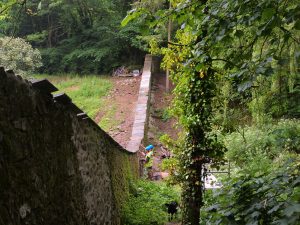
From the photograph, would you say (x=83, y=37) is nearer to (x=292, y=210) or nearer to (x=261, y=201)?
(x=261, y=201)

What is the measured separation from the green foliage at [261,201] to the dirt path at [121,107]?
29.6ft

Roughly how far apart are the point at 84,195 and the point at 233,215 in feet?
8.65

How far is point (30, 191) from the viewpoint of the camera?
304cm

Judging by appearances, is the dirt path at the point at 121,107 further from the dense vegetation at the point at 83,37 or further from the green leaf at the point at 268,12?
the green leaf at the point at 268,12

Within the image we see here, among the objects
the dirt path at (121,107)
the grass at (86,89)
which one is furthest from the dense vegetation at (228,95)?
the grass at (86,89)

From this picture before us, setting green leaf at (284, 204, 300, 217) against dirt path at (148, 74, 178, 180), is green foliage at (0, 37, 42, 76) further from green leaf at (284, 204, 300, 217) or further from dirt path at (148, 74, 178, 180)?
green leaf at (284, 204, 300, 217)

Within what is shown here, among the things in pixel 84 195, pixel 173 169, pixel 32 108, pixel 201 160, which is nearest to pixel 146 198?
pixel 173 169

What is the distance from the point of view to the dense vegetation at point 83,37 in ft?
69.4

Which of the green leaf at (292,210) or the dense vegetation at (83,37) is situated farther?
the dense vegetation at (83,37)

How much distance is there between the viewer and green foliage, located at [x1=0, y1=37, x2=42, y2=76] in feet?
57.5

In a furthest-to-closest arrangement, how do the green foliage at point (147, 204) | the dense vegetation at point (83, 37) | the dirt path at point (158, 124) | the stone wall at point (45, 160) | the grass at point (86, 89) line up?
the dense vegetation at point (83, 37) → the grass at point (86, 89) → the dirt path at point (158, 124) → the green foliage at point (147, 204) → the stone wall at point (45, 160)

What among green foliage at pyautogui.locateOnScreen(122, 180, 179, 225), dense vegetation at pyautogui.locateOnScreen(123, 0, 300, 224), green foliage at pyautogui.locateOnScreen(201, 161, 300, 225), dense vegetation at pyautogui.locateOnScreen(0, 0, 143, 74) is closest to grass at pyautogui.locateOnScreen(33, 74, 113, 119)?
dense vegetation at pyautogui.locateOnScreen(0, 0, 143, 74)

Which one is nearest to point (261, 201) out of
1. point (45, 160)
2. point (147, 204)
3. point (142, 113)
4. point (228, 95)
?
point (45, 160)

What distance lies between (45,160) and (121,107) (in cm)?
1277
